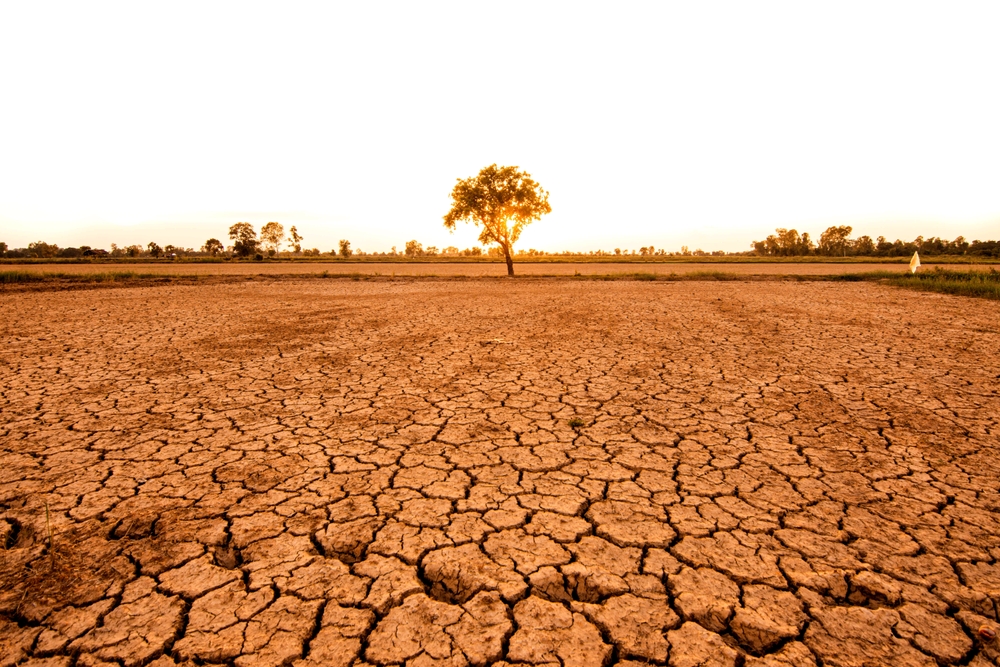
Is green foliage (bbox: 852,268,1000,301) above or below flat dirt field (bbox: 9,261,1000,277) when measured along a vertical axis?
below

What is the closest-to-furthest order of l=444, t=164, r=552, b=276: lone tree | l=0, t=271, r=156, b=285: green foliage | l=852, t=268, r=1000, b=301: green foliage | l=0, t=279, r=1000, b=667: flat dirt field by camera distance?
l=0, t=279, r=1000, b=667: flat dirt field → l=852, t=268, r=1000, b=301: green foliage → l=0, t=271, r=156, b=285: green foliage → l=444, t=164, r=552, b=276: lone tree

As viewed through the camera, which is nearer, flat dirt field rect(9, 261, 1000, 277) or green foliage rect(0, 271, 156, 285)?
green foliage rect(0, 271, 156, 285)

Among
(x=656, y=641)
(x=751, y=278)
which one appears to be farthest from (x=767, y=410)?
(x=751, y=278)

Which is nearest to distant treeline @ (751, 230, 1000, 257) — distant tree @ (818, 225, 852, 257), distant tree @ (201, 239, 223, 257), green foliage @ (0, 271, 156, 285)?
distant tree @ (818, 225, 852, 257)

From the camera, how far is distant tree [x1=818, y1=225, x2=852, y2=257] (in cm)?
A: 6619

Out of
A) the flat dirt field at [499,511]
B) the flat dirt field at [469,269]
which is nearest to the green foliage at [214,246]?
the flat dirt field at [469,269]

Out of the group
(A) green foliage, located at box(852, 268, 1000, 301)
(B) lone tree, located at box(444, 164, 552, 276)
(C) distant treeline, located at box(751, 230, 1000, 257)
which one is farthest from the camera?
(C) distant treeline, located at box(751, 230, 1000, 257)

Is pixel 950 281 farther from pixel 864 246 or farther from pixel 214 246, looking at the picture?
pixel 214 246

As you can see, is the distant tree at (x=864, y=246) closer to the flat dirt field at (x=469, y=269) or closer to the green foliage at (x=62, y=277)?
the flat dirt field at (x=469, y=269)

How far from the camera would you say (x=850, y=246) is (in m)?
65.1

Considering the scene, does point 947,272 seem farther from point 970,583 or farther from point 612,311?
point 970,583

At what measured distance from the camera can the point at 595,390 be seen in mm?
4957

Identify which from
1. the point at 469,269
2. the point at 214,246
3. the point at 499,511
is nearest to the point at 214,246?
the point at 214,246

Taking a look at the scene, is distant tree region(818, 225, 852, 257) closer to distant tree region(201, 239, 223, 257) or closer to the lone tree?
the lone tree
